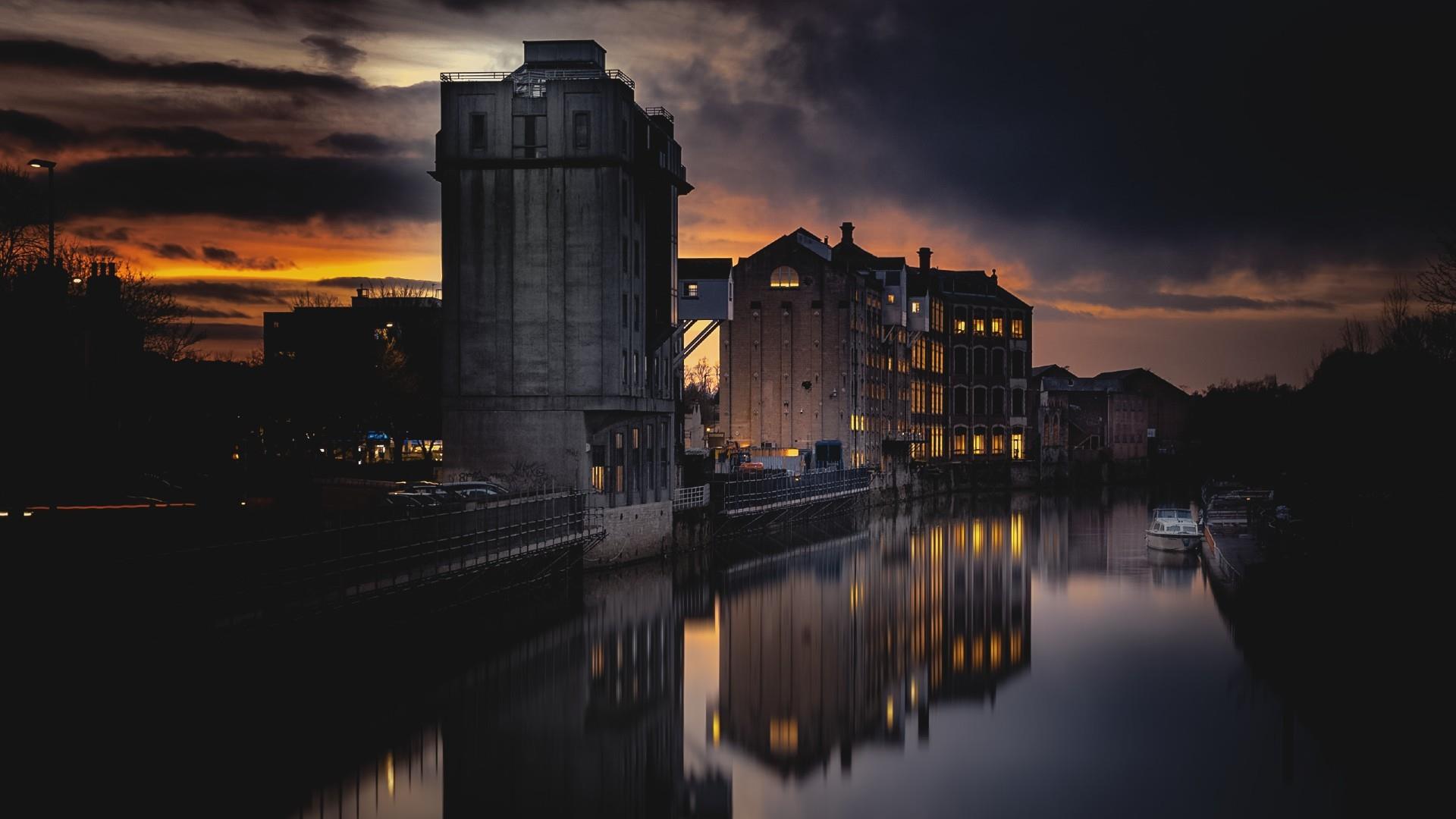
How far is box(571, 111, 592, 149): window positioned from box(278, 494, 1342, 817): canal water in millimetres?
15736

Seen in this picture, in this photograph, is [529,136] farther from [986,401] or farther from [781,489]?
[986,401]

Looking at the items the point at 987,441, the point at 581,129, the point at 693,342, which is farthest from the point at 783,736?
the point at 987,441

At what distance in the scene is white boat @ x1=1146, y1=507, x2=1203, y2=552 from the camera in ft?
207

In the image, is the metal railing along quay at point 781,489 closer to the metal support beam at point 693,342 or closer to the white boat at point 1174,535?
the metal support beam at point 693,342

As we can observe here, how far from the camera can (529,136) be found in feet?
157

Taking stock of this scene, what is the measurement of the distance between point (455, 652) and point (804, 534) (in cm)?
4223

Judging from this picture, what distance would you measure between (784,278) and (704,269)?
3398 cm

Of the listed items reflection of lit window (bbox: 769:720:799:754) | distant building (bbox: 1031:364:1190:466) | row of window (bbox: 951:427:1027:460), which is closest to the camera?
reflection of lit window (bbox: 769:720:799:754)

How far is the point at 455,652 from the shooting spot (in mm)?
32906

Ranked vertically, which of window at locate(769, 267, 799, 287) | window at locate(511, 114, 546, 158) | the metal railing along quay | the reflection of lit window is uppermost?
window at locate(769, 267, 799, 287)

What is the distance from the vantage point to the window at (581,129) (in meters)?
47.7

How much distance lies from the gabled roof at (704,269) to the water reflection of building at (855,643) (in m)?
13.7

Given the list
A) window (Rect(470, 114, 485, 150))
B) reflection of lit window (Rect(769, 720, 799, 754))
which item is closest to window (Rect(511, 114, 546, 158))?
window (Rect(470, 114, 485, 150))

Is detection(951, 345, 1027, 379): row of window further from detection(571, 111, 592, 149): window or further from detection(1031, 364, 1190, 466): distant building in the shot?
detection(571, 111, 592, 149): window
